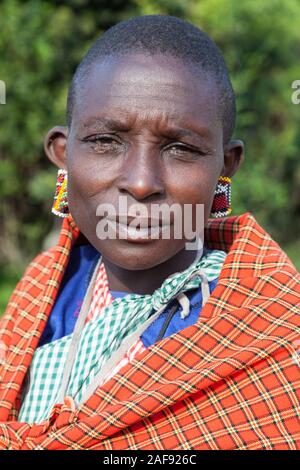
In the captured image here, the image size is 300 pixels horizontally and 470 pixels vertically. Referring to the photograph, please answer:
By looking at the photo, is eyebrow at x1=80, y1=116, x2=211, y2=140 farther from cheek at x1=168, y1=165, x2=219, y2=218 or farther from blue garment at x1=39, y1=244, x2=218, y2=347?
blue garment at x1=39, y1=244, x2=218, y2=347

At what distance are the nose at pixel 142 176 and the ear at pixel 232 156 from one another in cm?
33

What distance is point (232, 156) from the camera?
2066 mm

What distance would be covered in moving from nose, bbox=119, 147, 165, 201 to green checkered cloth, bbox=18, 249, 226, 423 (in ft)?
1.00

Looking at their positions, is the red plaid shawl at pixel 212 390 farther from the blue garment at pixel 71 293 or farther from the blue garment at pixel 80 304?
the blue garment at pixel 71 293

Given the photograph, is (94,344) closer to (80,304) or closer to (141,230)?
(80,304)

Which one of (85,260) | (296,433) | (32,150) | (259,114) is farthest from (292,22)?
(296,433)

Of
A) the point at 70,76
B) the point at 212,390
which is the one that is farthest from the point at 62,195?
the point at 70,76

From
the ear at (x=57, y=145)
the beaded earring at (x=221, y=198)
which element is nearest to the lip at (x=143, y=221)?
the beaded earring at (x=221, y=198)

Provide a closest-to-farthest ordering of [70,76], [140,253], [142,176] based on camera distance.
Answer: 1. [142,176]
2. [140,253]
3. [70,76]

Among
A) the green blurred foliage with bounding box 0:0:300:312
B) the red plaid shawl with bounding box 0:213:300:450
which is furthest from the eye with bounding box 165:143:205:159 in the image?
the green blurred foliage with bounding box 0:0:300:312

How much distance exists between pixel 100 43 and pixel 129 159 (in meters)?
0.37

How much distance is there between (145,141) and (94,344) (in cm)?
61

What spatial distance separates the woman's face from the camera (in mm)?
1757
